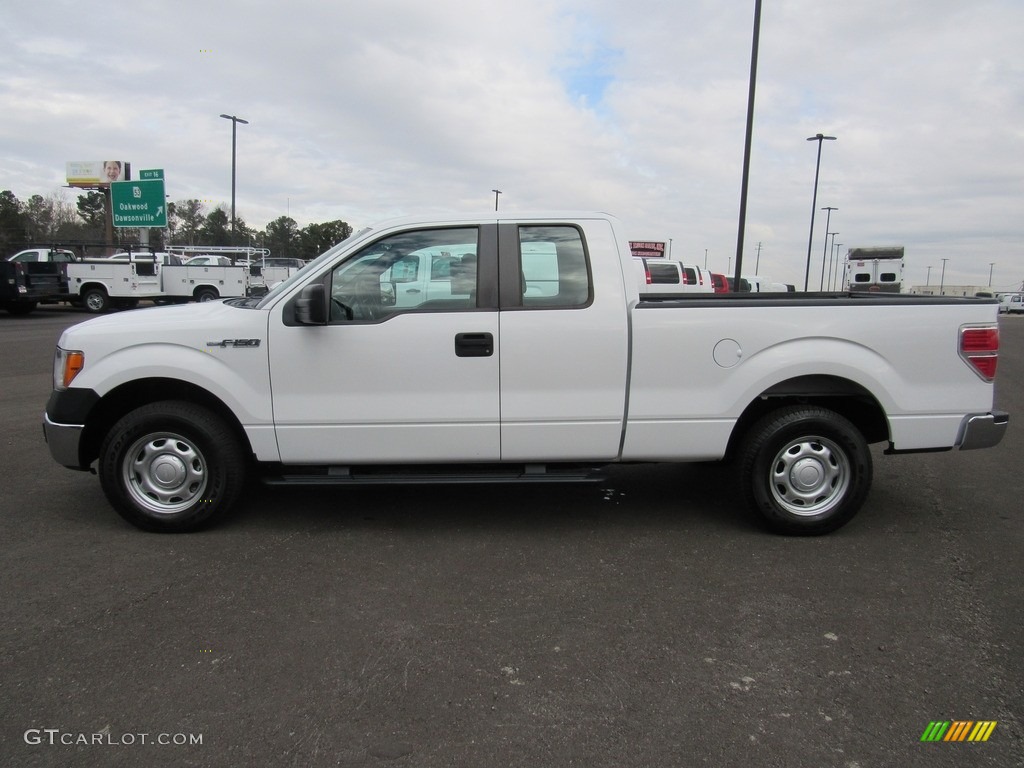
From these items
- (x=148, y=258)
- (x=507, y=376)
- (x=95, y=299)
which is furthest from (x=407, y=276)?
(x=148, y=258)

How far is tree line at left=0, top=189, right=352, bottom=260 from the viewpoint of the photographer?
6119 cm

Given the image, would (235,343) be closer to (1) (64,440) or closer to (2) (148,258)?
(1) (64,440)

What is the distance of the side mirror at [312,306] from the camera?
159 inches

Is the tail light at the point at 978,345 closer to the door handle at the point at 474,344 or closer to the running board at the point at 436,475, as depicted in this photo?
the running board at the point at 436,475

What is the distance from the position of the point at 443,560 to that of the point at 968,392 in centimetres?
336

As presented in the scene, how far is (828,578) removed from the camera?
3.85m

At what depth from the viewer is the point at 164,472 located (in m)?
4.36

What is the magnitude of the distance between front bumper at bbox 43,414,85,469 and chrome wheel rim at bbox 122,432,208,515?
0.33m

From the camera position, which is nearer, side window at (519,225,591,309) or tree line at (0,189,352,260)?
side window at (519,225,591,309)

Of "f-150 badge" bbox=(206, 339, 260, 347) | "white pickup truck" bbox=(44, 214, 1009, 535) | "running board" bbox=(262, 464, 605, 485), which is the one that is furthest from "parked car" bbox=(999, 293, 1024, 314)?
"f-150 badge" bbox=(206, 339, 260, 347)

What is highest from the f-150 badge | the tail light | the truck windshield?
the truck windshield

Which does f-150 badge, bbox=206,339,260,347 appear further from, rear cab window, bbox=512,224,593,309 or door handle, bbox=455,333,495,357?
rear cab window, bbox=512,224,593,309

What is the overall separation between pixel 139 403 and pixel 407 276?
1973 mm

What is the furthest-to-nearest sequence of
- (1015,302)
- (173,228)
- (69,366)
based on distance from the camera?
1. (173,228)
2. (1015,302)
3. (69,366)
